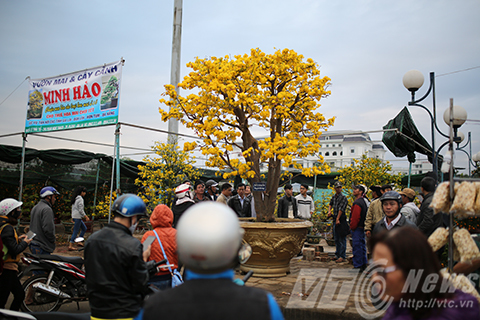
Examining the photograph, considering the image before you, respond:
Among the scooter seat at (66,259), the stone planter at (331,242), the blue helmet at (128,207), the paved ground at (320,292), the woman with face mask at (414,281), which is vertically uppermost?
the blue helmet at (128,207)

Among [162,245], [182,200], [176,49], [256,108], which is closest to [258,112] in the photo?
[256,108]

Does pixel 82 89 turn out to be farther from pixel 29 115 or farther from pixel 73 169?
pixel 73 169

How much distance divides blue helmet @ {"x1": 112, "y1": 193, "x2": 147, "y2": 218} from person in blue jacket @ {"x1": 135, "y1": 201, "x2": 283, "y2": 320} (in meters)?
1.56

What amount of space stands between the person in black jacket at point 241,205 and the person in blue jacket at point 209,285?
6.94 meters

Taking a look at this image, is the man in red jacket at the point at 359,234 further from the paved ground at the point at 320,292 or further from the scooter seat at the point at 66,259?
the scooter seat at the point at 66,259

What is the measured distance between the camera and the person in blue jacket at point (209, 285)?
4.10ft

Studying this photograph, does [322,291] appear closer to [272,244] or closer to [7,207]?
[272,244]

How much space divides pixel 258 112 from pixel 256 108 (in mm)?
196

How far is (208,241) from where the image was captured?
128 cm

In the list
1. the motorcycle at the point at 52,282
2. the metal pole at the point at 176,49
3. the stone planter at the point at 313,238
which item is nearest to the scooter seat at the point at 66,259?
the motorcycle at the point at 52,282

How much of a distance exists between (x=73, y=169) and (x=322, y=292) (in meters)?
9.69

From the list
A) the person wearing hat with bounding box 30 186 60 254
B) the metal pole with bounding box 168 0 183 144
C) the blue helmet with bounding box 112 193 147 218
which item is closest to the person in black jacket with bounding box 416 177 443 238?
the blue helmet with bounding box 112 193 147 218

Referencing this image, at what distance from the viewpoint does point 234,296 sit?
4.17 feet

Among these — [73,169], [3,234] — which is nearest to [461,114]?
[3,234]
